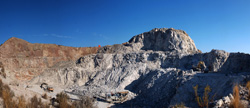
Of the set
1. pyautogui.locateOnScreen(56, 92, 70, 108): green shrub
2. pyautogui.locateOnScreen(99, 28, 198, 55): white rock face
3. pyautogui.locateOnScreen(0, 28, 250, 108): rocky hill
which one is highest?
pyautogui.locateOnScreen(99, 28, 198, 55): white rock face

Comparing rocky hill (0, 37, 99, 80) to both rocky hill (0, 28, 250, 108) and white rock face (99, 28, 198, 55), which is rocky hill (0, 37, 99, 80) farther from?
white rock face (99, 28, 198, 55)

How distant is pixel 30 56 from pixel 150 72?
75.7 ft

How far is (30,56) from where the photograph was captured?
3062 cm

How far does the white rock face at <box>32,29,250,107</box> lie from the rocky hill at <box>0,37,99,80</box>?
259 centimetres

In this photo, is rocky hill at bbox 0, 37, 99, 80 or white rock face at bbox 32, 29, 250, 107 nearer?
white rock face at bbox 32, 29, 250, 107

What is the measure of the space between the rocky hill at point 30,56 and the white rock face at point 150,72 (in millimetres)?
2592

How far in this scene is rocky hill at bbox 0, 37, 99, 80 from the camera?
25.7 meters

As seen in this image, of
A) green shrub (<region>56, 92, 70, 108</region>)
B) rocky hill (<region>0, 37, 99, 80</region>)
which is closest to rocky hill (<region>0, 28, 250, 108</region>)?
rocky hill (<region>0, 37, 99, 80</region>)

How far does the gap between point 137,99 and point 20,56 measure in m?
24.1

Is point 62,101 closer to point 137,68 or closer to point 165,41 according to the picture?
point 137,68

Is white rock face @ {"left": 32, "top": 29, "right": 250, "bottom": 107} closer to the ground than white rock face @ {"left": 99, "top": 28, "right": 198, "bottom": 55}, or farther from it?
closer to the ground

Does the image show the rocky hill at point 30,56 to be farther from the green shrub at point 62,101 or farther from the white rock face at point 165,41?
the green shrub at point 62,101

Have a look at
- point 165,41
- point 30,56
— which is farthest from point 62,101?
point 165,41

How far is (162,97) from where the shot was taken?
1669cm
